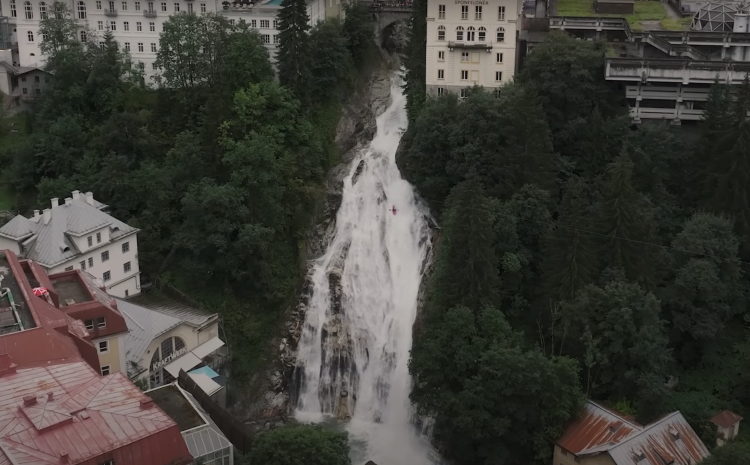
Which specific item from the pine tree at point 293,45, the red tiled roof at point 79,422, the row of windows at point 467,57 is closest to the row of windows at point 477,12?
the row of windows at point 467,57

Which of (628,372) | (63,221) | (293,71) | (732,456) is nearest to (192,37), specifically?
(293,71)

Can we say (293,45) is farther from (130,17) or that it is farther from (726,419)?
(726,419)

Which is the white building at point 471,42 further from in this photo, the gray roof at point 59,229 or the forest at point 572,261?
the gray roof at point 59,229

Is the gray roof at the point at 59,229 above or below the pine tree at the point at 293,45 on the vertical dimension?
below

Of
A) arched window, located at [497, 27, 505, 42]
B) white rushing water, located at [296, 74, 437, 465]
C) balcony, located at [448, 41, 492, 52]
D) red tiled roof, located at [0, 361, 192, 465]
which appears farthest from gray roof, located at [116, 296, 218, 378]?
arched window, located at [497, 27, 505, 42]

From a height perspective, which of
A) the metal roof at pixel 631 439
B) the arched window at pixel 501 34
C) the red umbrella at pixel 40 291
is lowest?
the metal roof at pixel 631 439

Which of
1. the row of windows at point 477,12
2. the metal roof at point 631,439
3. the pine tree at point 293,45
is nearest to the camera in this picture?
the metal roof at point 631,439

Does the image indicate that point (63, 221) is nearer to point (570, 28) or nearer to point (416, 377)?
point (416, 377)
